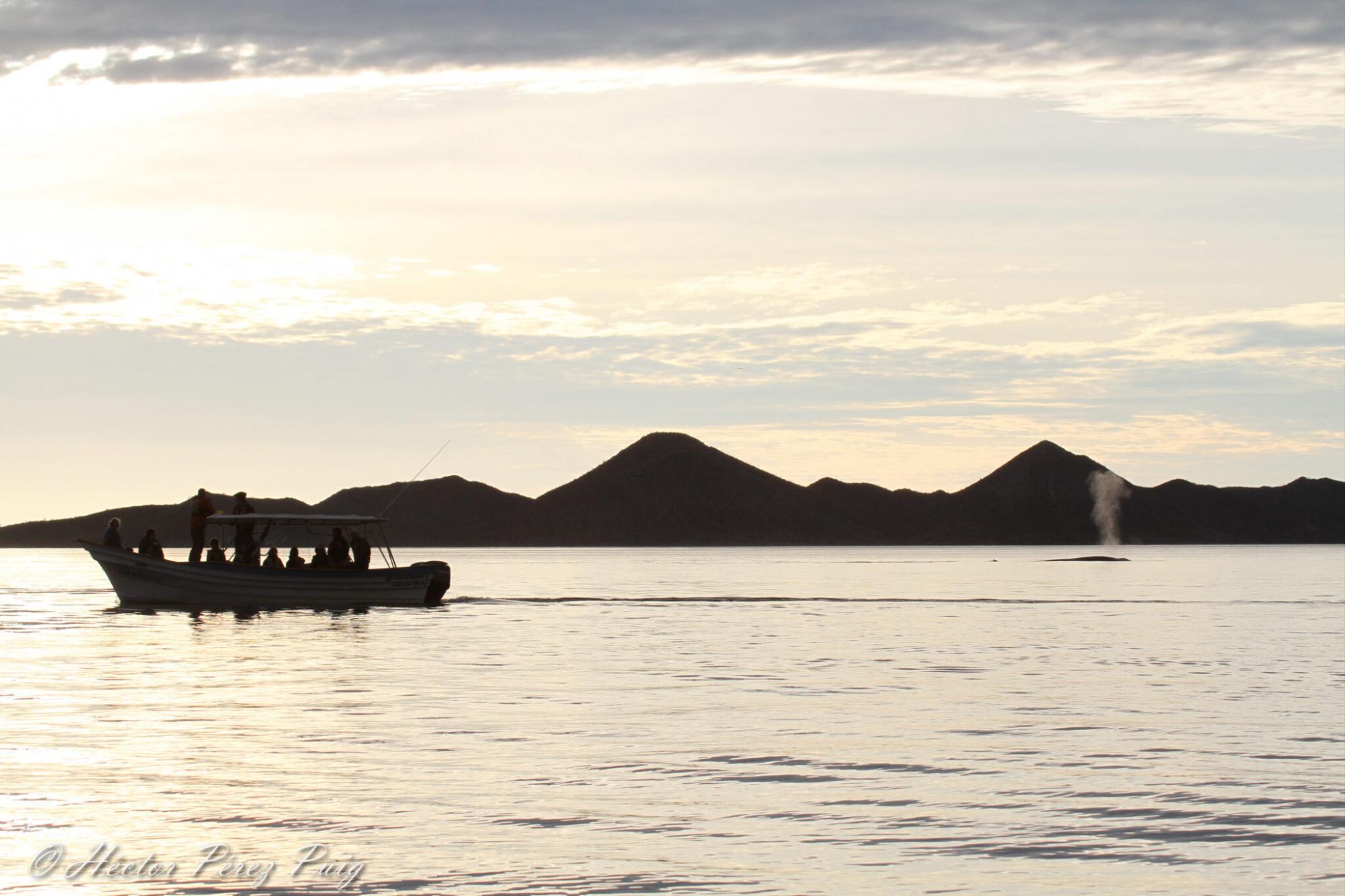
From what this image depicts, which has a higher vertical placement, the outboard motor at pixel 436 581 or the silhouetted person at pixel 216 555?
the silhouetted person at pixel 216 555

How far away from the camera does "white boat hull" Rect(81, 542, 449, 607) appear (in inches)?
2089

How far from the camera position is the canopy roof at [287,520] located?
52.1 meters

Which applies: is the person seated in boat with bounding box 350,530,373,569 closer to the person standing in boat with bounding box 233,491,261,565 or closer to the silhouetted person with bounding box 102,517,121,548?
the person standing in boat with bounding box 233,491,261,565

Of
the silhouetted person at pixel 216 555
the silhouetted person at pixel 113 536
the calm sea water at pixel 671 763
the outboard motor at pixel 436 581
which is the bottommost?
the calm sea water at pixel 671 763

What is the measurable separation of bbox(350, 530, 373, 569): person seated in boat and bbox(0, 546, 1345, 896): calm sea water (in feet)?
32.8

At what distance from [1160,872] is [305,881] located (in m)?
7.57

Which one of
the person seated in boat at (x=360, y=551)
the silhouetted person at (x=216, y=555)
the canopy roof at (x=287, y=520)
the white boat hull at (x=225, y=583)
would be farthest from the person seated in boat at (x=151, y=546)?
the person seated in boat at (x=360, y=551)

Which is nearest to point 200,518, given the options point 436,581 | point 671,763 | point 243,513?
point 243,513

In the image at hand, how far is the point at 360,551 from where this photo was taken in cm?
5609

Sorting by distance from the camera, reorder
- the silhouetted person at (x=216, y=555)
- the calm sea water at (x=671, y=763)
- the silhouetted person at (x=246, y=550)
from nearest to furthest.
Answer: the calm sea water at (x=671, y=763)
the silhouetted person at (x=216, y=555)
the silhouetted person at (x=246, y=550)

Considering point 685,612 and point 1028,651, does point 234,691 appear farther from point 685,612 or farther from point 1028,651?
point 685,612

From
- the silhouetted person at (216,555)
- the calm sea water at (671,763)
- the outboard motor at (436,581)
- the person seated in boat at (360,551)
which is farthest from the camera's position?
the outboard motor at (436,581)

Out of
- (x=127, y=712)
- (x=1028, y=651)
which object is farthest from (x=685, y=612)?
(x=127, y=712)

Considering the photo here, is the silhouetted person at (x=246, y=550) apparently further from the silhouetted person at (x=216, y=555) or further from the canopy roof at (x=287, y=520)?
the canopy roof at (x=287, y=520)
